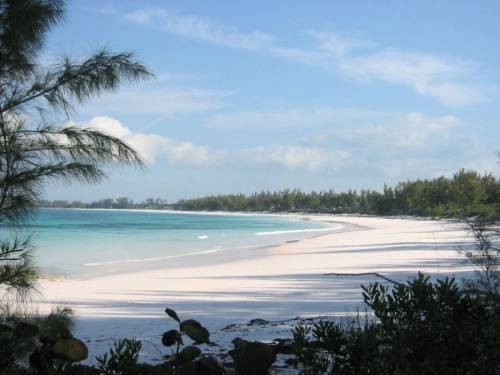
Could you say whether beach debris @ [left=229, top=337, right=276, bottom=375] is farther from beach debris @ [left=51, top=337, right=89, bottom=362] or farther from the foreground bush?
beach debris @ [left=51, top=337, right=89, bottom=362]

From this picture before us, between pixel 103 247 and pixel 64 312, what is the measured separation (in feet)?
94.8

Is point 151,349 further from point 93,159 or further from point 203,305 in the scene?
point 203,305

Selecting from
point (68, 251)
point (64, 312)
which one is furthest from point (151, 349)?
point (68, 251)

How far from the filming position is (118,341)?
3.24m

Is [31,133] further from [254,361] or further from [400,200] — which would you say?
[400,200]

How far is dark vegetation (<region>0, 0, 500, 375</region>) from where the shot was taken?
2154 mm

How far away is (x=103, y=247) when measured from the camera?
31.3 m

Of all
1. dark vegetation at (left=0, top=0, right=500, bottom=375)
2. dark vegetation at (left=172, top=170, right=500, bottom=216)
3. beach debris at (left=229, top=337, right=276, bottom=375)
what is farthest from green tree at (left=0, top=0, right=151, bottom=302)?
dark vegetation at (left=172, top=170, right=500, bottom=216)

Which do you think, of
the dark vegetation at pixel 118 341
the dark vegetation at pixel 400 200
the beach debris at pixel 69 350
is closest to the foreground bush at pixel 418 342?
the dark vegetation at pixel 118 341

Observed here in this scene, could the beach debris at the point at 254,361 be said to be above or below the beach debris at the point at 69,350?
below

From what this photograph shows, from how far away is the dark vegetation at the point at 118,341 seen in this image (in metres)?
2.15

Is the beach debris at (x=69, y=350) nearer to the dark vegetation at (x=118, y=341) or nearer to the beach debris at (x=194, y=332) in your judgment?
the dark vegetation at (x=118, y=341)

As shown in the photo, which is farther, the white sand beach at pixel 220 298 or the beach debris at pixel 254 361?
the white sand beach at pixel 220 298

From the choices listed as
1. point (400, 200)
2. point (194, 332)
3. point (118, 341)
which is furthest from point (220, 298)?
point (400, 200)
